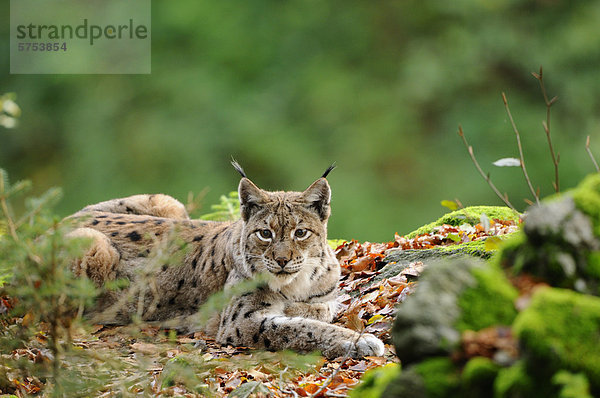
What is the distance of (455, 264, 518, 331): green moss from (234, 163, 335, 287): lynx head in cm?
261

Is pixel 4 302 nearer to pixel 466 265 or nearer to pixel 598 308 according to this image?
pixel 466 265

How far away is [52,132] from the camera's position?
13.4 m

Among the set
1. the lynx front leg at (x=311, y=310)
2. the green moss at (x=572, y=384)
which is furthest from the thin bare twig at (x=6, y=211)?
the lynx front leg at (x=311, y=310)

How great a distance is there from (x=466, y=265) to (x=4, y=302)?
425cm

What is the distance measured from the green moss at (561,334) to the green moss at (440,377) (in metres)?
0.20

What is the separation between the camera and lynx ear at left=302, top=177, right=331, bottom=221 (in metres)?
4.83

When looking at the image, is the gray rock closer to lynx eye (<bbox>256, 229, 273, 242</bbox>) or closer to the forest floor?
the forest floor

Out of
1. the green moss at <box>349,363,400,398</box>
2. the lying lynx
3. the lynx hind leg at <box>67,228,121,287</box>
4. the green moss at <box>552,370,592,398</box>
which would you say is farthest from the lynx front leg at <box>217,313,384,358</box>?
the green moss at <box>552,370,592,398</box>

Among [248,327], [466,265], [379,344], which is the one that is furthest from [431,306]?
[248,327]

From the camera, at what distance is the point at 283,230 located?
4641 mm

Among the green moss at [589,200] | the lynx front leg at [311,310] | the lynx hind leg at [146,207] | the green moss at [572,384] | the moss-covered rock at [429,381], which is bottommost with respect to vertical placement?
the lynx front leg at [311,310]

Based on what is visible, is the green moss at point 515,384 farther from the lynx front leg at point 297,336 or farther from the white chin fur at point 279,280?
the white chin fur at point 279,280

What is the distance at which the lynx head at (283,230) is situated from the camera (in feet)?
14.9

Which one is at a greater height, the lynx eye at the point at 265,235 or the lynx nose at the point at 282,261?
the lynx eye at the point at 265,235
